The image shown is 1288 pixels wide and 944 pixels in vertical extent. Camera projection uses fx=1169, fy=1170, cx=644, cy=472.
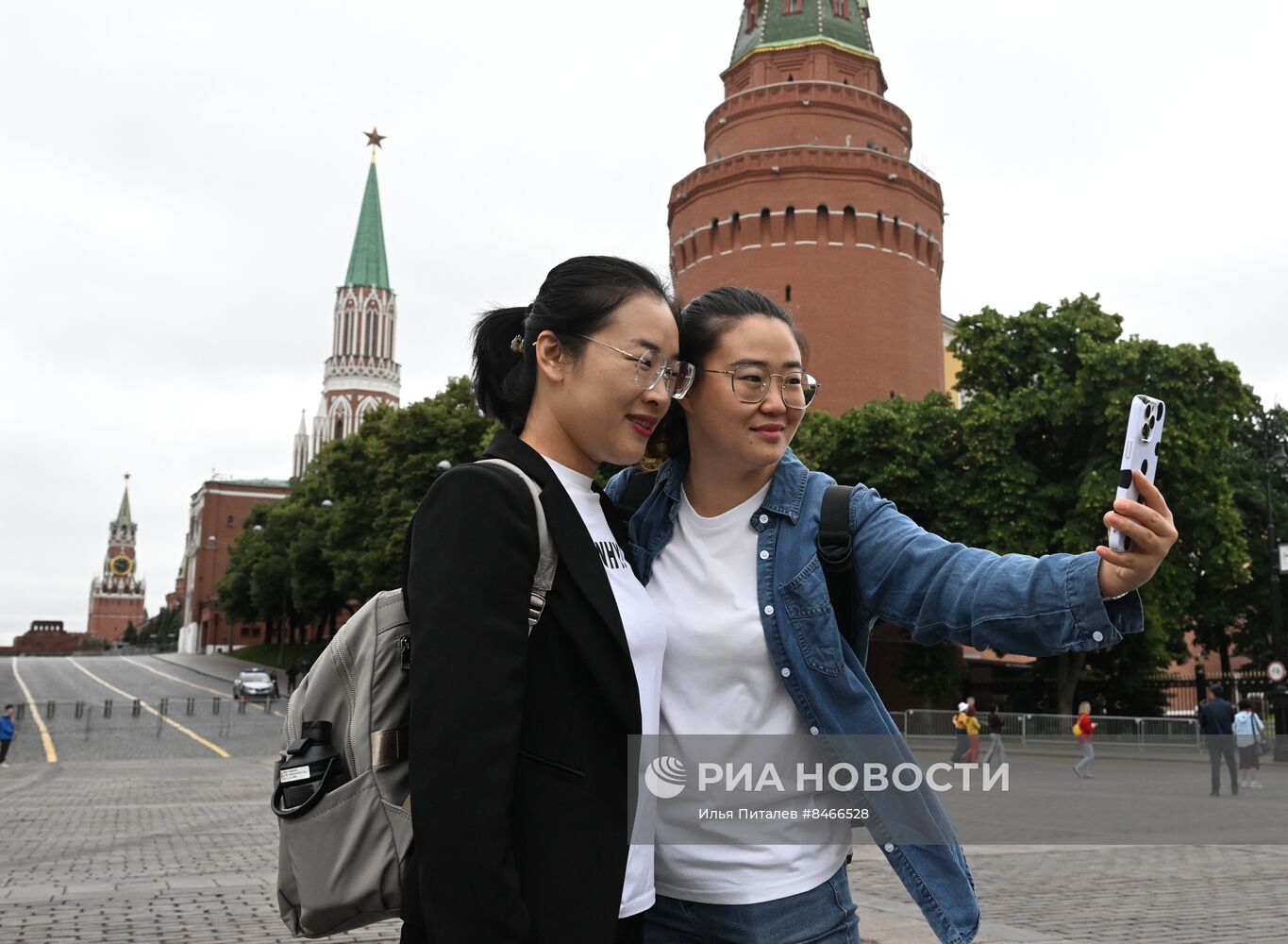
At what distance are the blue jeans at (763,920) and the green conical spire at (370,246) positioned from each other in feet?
341

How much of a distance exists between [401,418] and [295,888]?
4007 centimetres

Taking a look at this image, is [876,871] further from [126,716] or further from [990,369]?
[126,716]

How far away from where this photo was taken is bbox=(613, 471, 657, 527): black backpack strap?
2.77 m

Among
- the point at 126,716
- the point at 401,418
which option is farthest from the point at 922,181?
the point at 126,716

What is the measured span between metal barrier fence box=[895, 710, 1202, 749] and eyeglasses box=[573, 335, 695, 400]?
Answer: 2513 centimetres

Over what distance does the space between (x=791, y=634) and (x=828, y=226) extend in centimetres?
3917

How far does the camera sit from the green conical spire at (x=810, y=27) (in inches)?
1778

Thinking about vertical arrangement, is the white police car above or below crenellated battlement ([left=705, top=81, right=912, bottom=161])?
below

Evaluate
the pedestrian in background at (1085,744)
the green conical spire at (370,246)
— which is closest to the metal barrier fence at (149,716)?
the pedestrian in background at (1085,744)

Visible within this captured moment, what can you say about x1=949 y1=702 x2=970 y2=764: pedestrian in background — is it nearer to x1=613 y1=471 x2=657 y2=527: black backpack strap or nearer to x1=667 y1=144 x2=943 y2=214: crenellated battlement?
x1=613 y1=471 x2=657 y2=527: black backpack strap

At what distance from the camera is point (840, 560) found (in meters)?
2.41

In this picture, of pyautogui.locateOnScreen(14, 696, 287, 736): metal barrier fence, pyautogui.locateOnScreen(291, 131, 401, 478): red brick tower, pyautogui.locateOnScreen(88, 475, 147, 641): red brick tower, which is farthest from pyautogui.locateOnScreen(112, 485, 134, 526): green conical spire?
pyautogui.locateOnScreen(14, 696, 287, 736): metal barrier fence

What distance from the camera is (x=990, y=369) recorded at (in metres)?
30.3

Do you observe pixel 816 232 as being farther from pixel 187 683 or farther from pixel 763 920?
pixel 763 920
